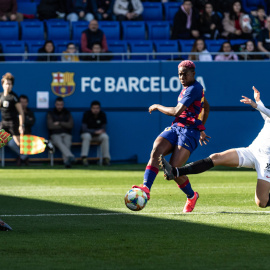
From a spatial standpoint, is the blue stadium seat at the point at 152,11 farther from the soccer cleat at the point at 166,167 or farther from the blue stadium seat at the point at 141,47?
the soccer cleat at the point at 166,167

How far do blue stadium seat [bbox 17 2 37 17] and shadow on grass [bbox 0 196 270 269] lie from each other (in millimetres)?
15170

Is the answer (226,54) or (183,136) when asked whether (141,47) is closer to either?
(226,54)

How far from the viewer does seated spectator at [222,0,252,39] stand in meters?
23.4

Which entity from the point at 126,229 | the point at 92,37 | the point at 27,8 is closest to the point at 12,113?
the point at 92,37

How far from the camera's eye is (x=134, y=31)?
2311cm

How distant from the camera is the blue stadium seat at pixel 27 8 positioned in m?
24.1

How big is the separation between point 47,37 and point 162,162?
46.7 ft

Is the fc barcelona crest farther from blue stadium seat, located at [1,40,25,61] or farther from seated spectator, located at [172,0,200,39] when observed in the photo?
seated spectator, located at [172,0,200,39]

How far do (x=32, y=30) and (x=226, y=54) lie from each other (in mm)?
5894

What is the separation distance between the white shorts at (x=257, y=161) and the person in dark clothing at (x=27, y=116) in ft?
39.7

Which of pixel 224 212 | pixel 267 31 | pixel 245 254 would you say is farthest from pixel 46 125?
pixel 245 254

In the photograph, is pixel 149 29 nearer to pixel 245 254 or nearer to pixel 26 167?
pixel 26 167

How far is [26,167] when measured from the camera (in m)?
20.2

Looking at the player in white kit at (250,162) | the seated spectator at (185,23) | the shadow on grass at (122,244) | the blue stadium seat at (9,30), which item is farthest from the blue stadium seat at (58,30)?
the player in white kit at (250,162)
